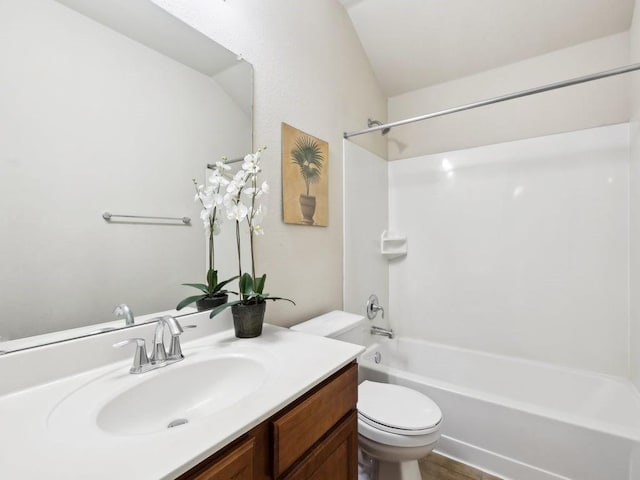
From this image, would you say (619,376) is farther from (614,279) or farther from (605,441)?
(605,441)

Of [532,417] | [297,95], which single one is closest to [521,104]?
[297,95]

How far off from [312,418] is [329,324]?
0.75m

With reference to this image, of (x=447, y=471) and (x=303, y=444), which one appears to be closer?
(x=303, y=444)

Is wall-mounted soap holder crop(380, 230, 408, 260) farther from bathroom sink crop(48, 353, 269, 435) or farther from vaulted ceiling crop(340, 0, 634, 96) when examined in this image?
bathroom sink crop(48, 353, 269, 435)

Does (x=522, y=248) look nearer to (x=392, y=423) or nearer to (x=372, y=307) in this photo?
(x=372, y=307)

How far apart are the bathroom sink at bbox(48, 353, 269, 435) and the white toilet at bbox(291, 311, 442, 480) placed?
0.52 meters

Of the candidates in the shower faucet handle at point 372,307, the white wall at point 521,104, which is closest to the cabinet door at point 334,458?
the shower faucet handle at point 372,307

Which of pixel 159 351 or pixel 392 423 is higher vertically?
pixel 159 351

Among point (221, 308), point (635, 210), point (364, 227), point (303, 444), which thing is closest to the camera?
point (303, 444)

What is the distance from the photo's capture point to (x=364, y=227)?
2180 mm

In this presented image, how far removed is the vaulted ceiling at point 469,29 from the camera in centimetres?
177

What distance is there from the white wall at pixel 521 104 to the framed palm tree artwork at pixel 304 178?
112 centimetres

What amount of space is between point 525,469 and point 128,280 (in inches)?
78.7

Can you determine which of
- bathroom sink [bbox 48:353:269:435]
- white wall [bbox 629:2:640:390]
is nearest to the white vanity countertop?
bathroom sink [bbox 48:353:269:435]
